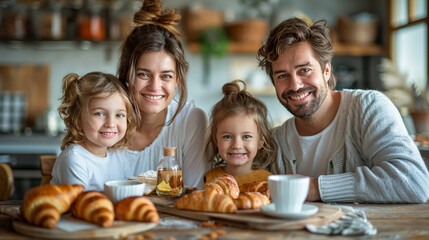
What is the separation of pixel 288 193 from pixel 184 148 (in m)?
0.91

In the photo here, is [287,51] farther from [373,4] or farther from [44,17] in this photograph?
[373,4]

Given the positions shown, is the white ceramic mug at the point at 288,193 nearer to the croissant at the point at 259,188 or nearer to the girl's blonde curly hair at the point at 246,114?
the croissant at the point at 259,188

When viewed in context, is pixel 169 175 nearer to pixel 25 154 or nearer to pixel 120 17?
pixel 25 154

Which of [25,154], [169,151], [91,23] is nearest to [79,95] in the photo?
[169,151]

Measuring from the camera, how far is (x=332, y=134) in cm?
194

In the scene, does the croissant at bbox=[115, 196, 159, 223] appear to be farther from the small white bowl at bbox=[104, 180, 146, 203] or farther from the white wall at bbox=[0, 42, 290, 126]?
the white wall at bbox=[0, 42, 290, 126]

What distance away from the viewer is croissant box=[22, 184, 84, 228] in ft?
3.86

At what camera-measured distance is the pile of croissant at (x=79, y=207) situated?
1.18 m

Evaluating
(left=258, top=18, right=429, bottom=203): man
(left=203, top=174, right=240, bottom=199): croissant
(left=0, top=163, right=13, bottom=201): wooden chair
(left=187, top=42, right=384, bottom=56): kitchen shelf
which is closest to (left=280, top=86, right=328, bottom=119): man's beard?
(left=258, top=18, right=429, bottom=203): man

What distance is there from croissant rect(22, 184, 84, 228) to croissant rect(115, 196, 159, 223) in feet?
0.50

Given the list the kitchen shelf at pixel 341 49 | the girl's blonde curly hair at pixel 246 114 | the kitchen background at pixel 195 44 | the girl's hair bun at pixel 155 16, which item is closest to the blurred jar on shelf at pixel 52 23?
the kitchen background at pixel 195 44

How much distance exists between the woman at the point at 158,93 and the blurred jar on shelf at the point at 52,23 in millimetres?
2761

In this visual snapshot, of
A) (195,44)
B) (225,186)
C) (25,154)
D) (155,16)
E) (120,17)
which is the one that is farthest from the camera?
(195,44)

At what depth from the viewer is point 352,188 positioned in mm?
1608
